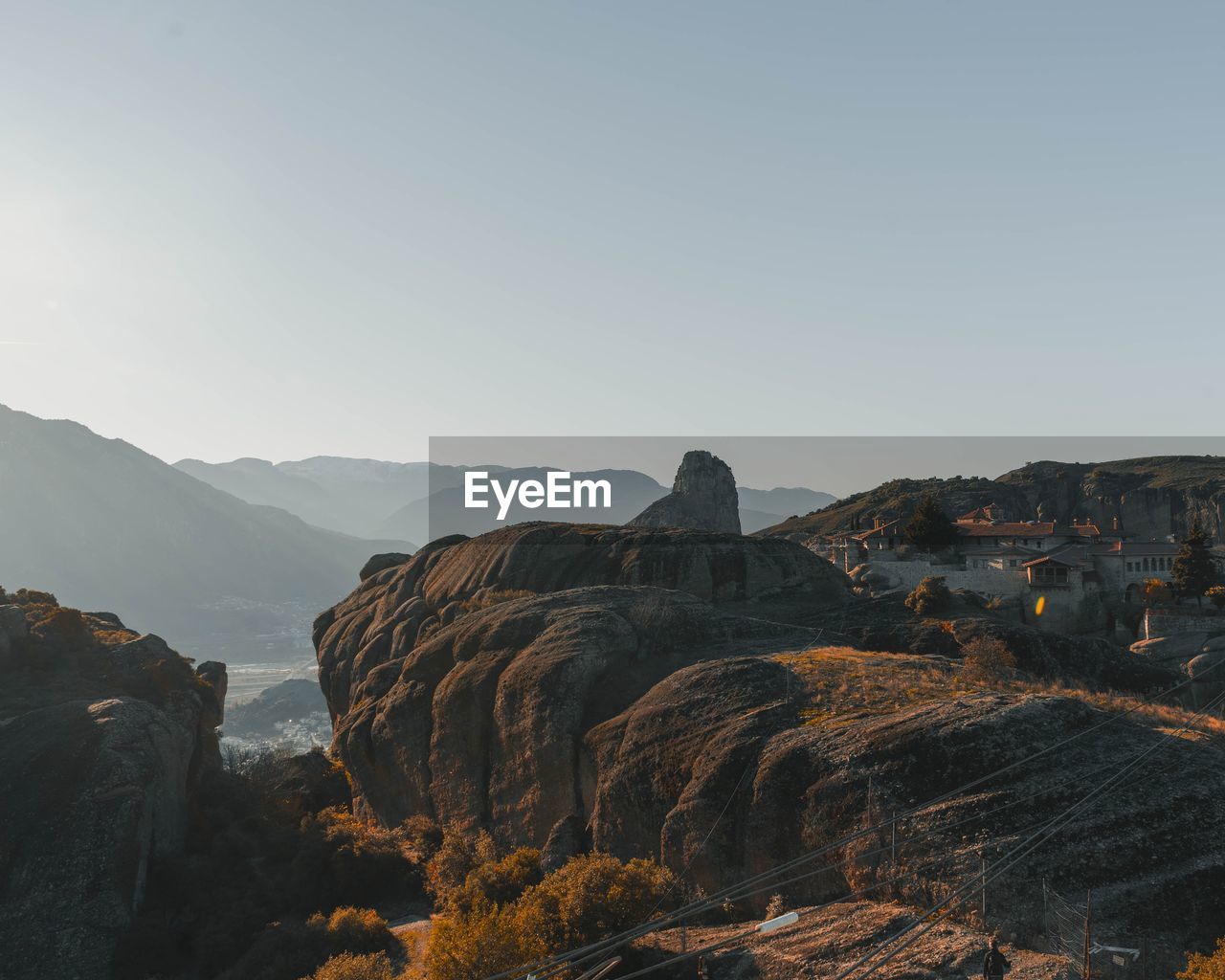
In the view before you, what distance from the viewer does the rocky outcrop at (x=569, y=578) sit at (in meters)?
67.9

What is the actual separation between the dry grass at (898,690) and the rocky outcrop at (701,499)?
119 m

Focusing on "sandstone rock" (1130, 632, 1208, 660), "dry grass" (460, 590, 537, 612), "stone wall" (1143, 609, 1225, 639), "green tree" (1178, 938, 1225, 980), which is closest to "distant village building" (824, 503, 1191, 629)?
"stone wall" (1143, 609, 1225, 639)

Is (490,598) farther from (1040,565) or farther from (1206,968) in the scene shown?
(1206,968)

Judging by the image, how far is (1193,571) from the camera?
3135 inches

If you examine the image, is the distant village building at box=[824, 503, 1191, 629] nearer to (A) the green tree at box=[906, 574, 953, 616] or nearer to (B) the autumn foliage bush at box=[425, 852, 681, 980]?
(A) the green tree at box=[906, 574, 953, 616]

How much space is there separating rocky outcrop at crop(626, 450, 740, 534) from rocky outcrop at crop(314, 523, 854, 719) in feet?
245

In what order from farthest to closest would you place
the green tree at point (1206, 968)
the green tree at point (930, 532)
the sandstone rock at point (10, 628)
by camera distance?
the green tree at point (930, 532)
the sandstone rock at point (10, 628)
the green tree at point (1206, 968)

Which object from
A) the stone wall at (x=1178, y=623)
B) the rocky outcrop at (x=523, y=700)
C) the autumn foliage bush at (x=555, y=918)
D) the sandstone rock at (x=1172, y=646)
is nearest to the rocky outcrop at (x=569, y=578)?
the rocky outcrop at (x=523, y=700)

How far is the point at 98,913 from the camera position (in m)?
37.1

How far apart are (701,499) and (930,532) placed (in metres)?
74.4

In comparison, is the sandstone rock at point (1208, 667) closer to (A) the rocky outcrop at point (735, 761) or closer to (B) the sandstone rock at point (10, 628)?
(A) the rocky outcrop at point (735, 761)

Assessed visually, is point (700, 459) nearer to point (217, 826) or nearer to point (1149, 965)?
point (217, 826)

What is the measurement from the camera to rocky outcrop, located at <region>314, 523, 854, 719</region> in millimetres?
67875

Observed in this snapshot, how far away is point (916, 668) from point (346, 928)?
25.9m
